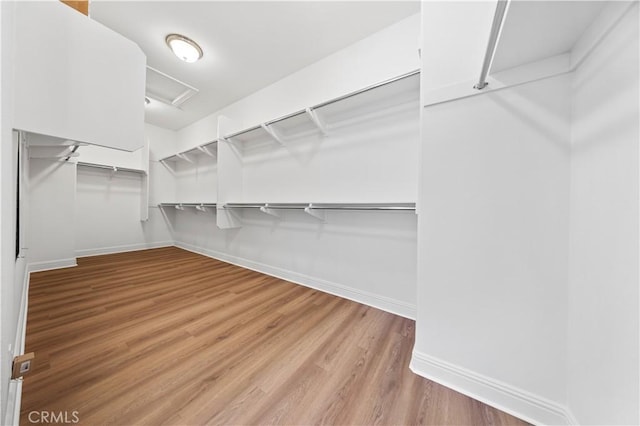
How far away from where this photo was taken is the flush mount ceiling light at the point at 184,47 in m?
2.09

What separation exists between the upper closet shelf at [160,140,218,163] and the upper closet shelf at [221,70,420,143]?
2.87 ft

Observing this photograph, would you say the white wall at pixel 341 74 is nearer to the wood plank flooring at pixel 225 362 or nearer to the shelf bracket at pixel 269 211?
the shelf bracket at pixel 269 211

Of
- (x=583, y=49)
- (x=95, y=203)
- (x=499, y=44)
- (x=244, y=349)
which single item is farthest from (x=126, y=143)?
(x=95, y=203)

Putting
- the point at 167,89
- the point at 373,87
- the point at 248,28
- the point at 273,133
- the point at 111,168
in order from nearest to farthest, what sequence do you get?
1. the point at 373,87
2. the point at 248,28
3. the point at 273,133
4. the point at 167,89
5. the point at 111,168

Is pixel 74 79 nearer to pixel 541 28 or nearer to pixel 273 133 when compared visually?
pixel 273 133

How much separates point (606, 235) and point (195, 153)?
4.72 meters

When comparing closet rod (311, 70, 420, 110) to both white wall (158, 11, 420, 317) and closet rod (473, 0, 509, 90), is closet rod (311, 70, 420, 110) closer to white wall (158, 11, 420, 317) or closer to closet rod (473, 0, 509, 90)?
white wall (158, 11, 420, 317)

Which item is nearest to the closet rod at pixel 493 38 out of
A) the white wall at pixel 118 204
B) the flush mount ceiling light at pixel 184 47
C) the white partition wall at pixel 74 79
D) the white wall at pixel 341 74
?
the white wall at pixel 341 74

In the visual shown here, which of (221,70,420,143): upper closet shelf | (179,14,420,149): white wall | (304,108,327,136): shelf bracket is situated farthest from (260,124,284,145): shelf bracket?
(304,108,327,136): shelf bracket

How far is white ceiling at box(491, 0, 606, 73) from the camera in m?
0.70

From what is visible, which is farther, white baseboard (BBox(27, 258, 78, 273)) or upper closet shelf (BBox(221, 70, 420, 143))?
white baseboard (BBox(27, 258, 78, 273))

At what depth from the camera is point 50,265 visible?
2.75 meters

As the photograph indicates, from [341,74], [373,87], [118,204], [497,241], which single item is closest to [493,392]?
[497,241]

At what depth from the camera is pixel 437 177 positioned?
1124 millimetres
